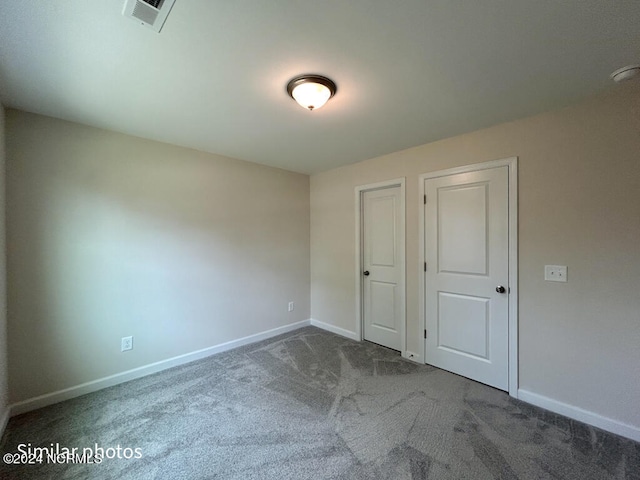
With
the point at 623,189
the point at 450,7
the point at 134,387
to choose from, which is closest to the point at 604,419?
the point at 623,189

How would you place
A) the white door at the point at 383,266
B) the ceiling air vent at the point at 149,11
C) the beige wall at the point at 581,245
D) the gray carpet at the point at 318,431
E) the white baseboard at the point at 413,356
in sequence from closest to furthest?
1. the ceiling air vent at the point at 149,11
2. the gray carpet at the point at 318,431
3. the beige wall at the point at 581,245
4. the white baseboard at the point at 413,356
5. the white door at the point at 383,266

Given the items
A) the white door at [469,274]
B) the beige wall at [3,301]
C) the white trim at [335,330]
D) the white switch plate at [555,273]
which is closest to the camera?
the beige wall at [3,301]

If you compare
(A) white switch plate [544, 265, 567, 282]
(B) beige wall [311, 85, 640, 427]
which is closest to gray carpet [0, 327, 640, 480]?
(B) beige wall [311, 85, 640, 427]

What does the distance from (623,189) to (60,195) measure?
4343 mm

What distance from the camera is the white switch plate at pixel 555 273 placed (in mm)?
1989

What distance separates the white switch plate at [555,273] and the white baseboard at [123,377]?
10.2 feet

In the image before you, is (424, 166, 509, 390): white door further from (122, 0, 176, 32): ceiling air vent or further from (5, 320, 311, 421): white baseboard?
(122, 0, 176, 32): ceiling air vent

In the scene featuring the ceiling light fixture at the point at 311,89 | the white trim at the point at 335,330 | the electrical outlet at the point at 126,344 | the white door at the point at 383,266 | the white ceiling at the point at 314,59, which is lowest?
the white trim at the point at 335,330

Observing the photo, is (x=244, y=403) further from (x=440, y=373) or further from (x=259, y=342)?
(x=440, y=373)

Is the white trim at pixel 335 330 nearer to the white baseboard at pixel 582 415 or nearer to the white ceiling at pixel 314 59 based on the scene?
the white baseboard at pixel 582 415

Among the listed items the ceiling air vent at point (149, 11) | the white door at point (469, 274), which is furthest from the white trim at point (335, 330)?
the ceiling air vent at point (149, 11)

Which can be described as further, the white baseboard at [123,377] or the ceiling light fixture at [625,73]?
the white baseboard at [123,377]

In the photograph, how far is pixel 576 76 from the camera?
1.61 m

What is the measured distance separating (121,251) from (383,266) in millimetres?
2860
